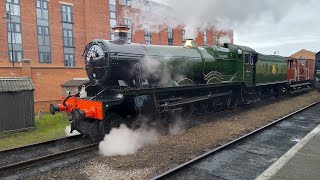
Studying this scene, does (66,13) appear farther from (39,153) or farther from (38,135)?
(39,153)

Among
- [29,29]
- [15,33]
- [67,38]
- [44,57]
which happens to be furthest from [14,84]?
[67,38]

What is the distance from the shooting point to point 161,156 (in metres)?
7.15

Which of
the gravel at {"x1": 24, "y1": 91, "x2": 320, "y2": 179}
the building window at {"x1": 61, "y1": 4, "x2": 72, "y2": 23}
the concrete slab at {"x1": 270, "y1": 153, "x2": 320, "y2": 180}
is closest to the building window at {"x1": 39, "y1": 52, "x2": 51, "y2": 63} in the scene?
the building window at {"x1": 61, "y1": 4, "x2": 72, "y2": 23}

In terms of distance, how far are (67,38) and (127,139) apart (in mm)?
28666

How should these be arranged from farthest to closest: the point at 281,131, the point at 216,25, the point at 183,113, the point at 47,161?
the point at 216,25
the point at 183,113
the point at 281,131
the point at 47,161

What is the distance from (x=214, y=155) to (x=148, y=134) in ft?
9.03

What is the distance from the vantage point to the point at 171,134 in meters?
9.48

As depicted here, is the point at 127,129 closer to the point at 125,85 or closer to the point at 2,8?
the point at 125,85

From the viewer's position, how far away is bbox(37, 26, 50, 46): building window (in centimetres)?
3142

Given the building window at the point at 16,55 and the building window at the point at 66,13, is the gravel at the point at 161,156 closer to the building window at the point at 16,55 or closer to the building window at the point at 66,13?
the building window at the point at 16,55

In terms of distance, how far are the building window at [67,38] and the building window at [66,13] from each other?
129cm

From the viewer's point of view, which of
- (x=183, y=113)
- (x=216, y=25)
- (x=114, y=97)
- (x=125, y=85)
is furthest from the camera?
(x=216, y=25)

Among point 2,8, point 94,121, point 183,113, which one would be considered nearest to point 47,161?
point 94,121

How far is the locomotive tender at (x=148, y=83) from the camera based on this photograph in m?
8.38
